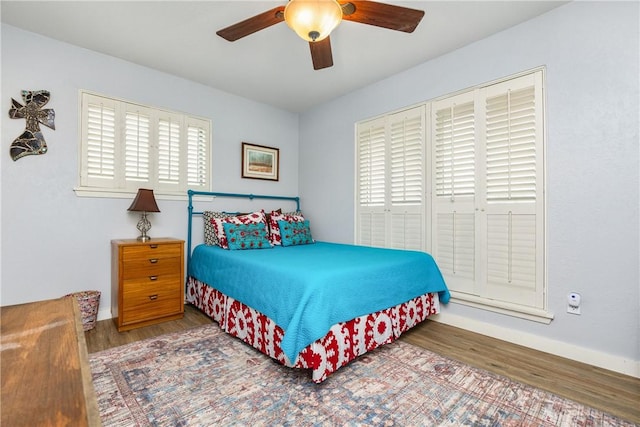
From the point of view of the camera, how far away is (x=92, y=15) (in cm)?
229

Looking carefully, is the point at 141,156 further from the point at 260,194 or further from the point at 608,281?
the point at 608,281

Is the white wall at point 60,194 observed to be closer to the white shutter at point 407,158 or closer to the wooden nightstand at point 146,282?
the wooden nightstand at point 146,282

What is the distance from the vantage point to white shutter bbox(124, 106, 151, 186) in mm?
2959

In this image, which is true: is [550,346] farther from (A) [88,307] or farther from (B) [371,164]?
(A) [88,307]

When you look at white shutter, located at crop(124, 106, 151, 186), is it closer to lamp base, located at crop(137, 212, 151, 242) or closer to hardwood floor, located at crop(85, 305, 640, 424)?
lamp base, located at crop(137, 212, 151, 242)

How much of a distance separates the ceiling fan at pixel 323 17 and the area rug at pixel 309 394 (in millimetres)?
→ 2020

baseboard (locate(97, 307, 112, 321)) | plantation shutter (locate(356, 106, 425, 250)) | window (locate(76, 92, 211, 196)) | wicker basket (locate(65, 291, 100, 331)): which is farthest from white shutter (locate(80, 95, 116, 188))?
plantation shutter (locate(356, 106, 425, 250))

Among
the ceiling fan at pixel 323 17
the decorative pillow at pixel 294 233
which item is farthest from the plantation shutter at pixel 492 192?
the decorative pillow at pixel 294 233

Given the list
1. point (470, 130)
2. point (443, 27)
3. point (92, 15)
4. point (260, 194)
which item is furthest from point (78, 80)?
point (470, 130)

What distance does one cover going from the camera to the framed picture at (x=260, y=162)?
153 inches

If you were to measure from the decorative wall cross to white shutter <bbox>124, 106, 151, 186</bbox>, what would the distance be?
1.90ft

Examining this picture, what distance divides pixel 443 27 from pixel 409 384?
8.67 feet

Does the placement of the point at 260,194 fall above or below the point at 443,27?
below

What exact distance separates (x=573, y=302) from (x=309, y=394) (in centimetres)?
193
